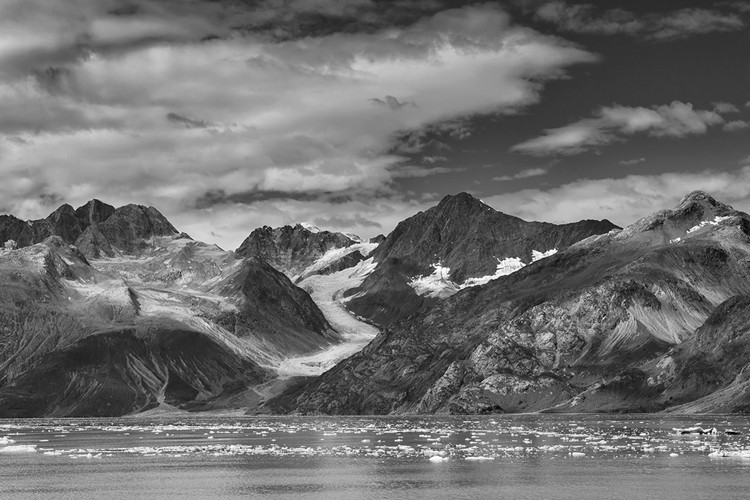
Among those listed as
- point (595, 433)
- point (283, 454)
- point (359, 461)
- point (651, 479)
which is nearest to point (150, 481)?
point (359, 461)

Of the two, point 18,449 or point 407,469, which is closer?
point 407,469

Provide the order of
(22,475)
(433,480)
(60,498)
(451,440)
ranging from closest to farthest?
(60,498) < (433,480) < (22,475) < (451,440)

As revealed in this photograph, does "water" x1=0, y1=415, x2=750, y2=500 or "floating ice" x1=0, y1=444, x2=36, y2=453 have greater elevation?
"floating ice" x1=0, y1=444, x2=36, y2=453

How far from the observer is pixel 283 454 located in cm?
15662

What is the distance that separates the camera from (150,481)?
118m

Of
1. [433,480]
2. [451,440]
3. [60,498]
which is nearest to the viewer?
[60,498]

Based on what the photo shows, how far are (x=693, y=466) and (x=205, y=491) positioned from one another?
56.1 m

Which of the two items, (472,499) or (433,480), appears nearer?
(472,499)

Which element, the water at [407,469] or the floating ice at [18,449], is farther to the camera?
the floating ice at [18,449]

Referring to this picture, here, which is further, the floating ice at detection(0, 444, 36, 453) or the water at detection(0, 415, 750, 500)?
the floating ice at detection(0, 444, 36, 453)

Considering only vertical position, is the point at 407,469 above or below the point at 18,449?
below

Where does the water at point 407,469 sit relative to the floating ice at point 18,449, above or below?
below

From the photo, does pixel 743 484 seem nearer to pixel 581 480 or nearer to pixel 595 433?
pixel 581 480

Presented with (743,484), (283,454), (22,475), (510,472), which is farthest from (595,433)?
(22,475)
